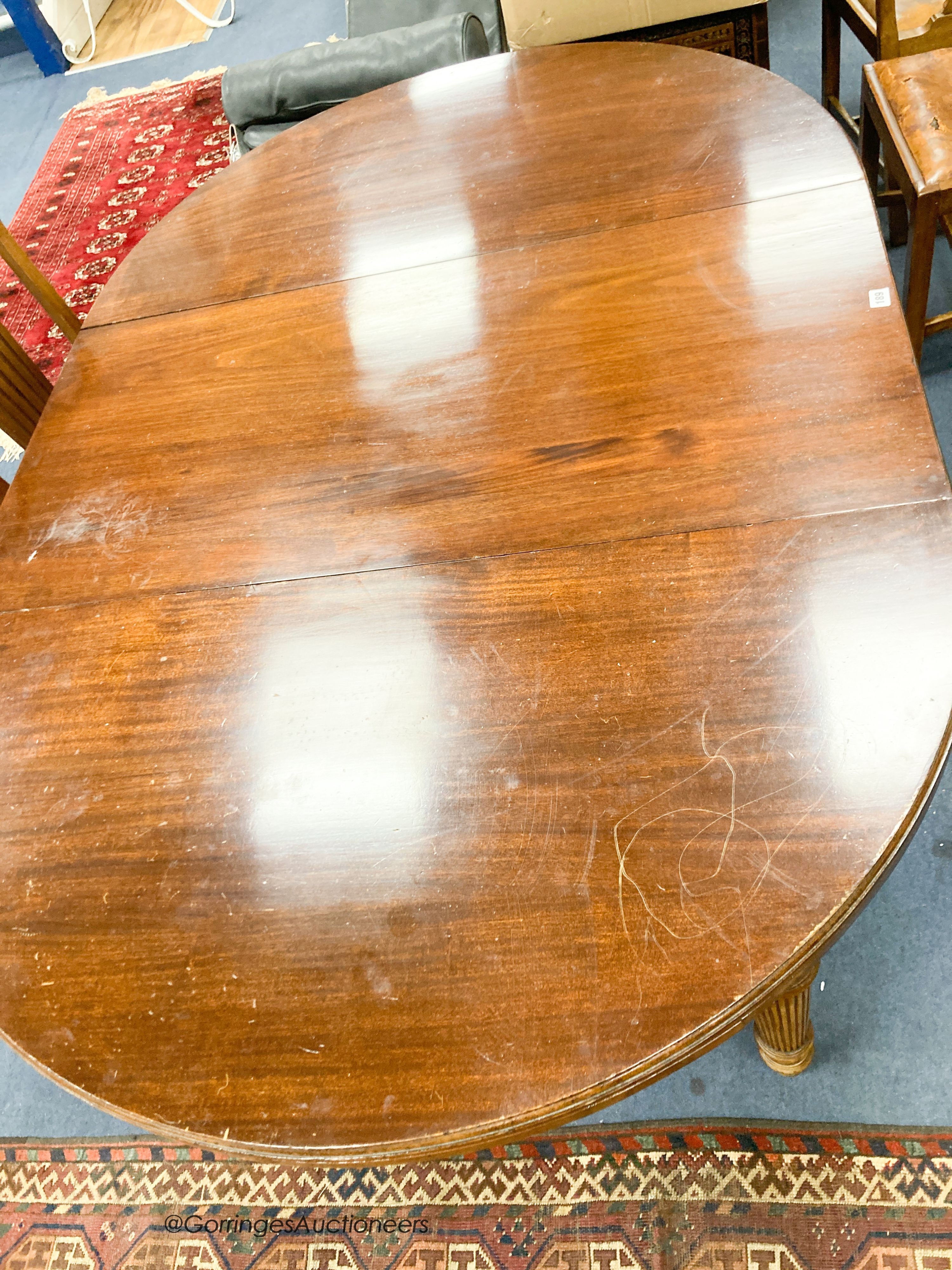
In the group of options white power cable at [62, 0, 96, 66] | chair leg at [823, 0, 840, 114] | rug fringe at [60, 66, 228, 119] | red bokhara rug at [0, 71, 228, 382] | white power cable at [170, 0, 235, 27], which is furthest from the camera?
white power cable at [62, 0, 96, 66]

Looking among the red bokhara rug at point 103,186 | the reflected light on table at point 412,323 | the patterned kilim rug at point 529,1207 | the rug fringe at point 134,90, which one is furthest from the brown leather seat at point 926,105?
the rug fringe at point 134,90

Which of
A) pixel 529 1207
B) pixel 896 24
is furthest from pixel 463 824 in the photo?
pixel 896 24

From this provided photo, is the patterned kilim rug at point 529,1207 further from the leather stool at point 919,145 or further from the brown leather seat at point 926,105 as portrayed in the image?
the brown leather seat at point 926,105

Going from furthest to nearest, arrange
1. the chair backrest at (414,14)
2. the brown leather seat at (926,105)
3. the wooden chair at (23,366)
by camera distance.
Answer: the chair backrest at (414,14) < the wooden chair at (23,366) < the brown leather seat at (926,105)

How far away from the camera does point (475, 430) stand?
1124 millimetres

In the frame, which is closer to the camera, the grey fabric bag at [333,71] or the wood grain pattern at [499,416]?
the wood grain pattern at [499,416]

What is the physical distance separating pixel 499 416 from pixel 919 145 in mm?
1040

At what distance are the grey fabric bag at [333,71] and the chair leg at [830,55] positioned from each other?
2.58 feet

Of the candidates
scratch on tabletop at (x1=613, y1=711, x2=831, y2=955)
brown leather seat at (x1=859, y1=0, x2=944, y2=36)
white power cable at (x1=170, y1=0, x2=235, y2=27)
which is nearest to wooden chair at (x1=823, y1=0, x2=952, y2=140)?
brown leather seat at (x1=859, y1=0, x2=944, y2=36)

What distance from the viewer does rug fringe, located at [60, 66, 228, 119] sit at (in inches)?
146

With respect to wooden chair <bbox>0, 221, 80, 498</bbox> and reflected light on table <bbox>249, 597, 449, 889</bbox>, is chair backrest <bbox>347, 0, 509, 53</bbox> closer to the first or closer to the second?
wooden chair <bbox>0, 221, 80, 498</bbox>

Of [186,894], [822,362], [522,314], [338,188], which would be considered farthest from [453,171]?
[186,894]

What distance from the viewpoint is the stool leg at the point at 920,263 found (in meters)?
1.58

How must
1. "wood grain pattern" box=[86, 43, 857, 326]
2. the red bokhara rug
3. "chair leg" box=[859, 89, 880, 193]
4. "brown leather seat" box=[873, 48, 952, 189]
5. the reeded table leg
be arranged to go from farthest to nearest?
the red bokhara rug
"chair leg" box=[859, 89, 880, 193]
"brown leather seat" box=[873, 48, 952, 189]
"wood grain pattern" box=[86, 43, 857, 326]
the reeded table leg
